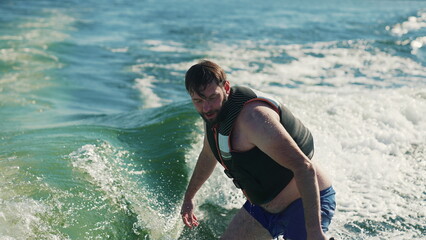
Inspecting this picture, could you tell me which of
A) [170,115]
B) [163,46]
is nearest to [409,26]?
[163,46]

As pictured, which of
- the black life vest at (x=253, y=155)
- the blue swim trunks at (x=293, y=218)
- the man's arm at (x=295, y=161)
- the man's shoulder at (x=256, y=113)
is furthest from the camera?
the blue swim trunks at (x=293, y=218)

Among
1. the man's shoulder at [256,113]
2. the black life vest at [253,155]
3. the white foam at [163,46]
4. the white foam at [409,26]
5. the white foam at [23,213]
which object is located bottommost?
the white foam at [163,46]

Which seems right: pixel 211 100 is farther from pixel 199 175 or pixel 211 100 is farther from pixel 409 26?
pixel 409 26

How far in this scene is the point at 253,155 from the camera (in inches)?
129

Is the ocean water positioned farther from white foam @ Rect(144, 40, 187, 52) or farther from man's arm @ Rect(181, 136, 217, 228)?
man's arm @ Rect(181, 136, 217, 228)

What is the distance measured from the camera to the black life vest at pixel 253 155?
3250 millimetres

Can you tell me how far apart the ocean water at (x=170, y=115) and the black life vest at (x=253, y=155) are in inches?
35.8

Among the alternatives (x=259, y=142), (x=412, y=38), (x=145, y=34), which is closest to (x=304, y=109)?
(x=259, y=142)

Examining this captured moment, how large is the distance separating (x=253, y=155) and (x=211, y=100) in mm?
433

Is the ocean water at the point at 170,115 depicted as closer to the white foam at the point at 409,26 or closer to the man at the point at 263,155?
the white foam at the point at 409,26

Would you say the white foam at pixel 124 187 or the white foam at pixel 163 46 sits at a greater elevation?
the white foam at pixel 124 187

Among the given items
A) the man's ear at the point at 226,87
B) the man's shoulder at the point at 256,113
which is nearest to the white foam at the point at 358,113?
the man's shoulder at the point at 256,113

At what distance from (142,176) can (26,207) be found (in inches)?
61.5

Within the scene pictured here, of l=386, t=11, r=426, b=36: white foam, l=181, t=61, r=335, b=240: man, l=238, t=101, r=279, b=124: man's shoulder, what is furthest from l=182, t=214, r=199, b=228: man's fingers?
Result: l=386, t=11, r=426, b=36: white foam
